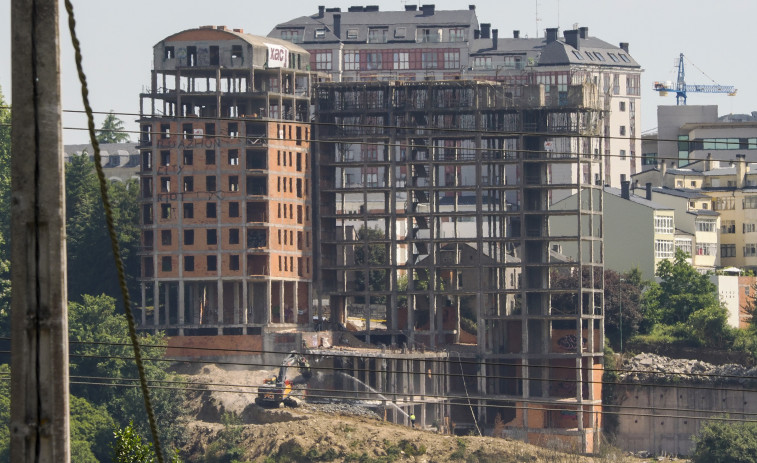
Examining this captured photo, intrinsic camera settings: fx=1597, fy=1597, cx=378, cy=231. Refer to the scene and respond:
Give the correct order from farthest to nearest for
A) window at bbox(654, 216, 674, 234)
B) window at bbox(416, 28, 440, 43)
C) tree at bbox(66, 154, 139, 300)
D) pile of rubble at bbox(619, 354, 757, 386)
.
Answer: window at bbox(416, 28, 440, 43)
window at bbox(654, 216, 674, 234)
tree at bbox(66, 154, 139, 300)
pile of rubble at bbox(619, 354, 757, 386)

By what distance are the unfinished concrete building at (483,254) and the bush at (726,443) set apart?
8831 millimetres

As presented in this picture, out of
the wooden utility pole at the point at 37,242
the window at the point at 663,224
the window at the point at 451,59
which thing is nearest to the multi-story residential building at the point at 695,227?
the window at the point at 663,224

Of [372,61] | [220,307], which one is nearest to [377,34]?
[372,61]

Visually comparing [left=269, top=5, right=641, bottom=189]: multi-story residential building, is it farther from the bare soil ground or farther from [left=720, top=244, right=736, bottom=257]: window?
the bare soil ground

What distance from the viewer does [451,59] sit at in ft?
631

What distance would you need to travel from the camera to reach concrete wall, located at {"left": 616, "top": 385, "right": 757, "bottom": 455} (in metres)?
132

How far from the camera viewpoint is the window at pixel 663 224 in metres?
156

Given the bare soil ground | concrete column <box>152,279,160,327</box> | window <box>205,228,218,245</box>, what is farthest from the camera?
window <box>205,228,218,245</box>

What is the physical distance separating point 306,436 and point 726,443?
33.2m

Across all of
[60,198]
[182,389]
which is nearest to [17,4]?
[60,198]

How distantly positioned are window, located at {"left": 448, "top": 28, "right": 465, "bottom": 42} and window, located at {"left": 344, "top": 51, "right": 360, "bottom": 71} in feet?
37.6

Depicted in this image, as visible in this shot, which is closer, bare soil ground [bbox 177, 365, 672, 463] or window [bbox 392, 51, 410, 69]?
bare soil ground [bbox 177, 365, 672, 463]

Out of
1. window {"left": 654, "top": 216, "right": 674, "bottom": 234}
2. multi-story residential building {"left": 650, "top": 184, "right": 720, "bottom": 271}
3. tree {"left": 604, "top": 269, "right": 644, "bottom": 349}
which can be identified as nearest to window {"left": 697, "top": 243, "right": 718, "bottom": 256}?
multi-story residential building {"left": 650, "top": 184, "right": 720, "bottom": 271}

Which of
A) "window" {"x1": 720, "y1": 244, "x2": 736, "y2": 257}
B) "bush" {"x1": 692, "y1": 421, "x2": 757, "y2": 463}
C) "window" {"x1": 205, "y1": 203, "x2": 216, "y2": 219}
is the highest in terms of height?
"window" {"x1": 205, "y1": 203, "x2": 216, "y2": 219}
